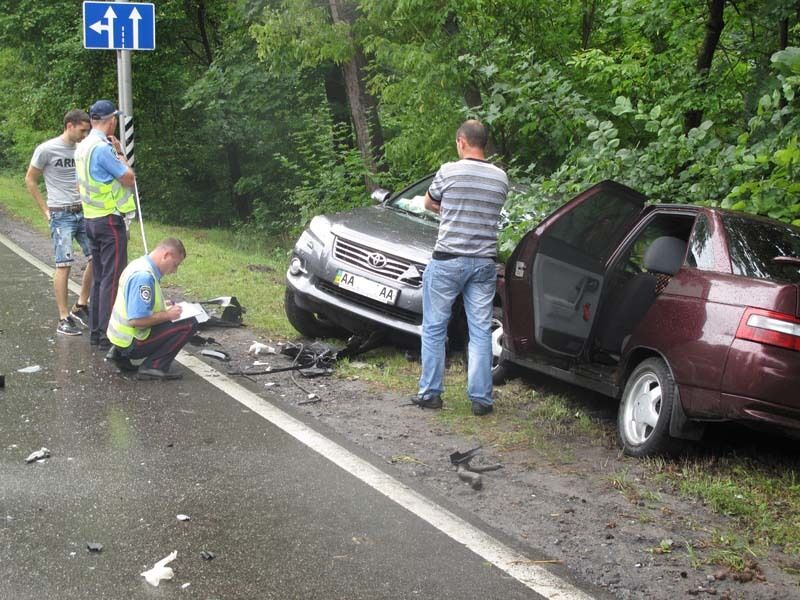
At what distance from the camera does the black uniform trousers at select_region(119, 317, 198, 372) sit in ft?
25.3

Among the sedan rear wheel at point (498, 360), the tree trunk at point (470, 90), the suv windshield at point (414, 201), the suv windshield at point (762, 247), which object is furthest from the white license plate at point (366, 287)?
the tree trunk at point (470, 90)

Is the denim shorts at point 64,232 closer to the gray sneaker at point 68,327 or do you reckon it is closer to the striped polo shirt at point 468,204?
the gray sneaker at point 68,327

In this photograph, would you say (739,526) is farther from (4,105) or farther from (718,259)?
(4,105)

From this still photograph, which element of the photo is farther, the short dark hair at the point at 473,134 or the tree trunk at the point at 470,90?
the tree trunk at the point at 470,90

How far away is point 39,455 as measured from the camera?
5.72 metres

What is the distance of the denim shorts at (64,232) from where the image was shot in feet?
31.5

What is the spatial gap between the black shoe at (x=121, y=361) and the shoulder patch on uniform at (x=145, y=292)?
47cm

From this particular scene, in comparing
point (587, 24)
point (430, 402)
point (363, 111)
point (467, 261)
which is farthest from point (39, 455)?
point (363, 111)

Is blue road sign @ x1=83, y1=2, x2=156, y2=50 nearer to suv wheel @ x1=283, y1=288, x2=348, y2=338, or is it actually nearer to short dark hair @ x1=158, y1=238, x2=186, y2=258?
suv wheel @ x1=283, y1=288, x2=348, y2=338

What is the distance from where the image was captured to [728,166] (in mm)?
7688

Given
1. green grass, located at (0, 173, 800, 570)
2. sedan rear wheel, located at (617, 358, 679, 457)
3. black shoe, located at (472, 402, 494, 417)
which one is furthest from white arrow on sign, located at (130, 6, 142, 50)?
sedan rear wheel, located at (617, 358, 679, 457)

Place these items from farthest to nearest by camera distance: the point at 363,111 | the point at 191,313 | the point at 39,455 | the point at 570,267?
the point at 363,111 < the point at 191,313 < the point at 570,267 < the point at 39,455

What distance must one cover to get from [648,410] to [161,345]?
11.8ft

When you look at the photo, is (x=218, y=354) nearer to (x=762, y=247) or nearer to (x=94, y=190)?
(x=94, y=190)
